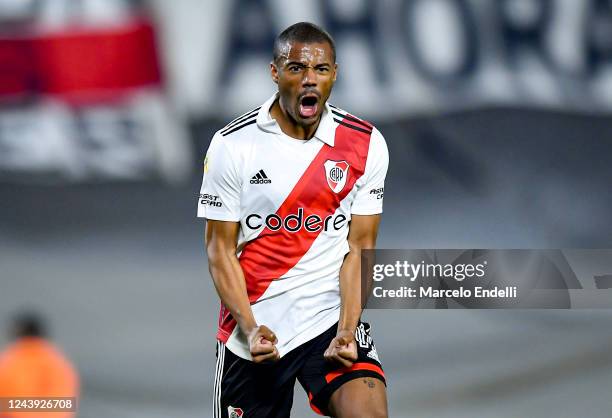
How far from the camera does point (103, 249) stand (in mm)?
5871

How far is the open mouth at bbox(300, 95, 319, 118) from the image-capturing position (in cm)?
390

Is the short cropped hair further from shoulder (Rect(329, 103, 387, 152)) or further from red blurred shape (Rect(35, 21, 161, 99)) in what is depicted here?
red blurred shape (Rect(35, 21, 161, 99))

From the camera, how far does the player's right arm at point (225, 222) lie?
155 inches

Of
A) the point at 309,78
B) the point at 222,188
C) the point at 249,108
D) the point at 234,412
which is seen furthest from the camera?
the point at 249,108

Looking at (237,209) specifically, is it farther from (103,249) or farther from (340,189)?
(103,249)

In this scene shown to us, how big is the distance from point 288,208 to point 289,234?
92 millimetres

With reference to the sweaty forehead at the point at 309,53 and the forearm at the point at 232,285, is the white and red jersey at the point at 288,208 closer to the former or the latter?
the forearm at the point at 232,285

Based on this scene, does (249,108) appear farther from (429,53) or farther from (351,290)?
(351,290)

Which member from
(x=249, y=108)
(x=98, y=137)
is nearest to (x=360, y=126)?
(x=249, y=108)

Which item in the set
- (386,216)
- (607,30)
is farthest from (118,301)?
(607,30)

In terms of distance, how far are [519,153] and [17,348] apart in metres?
2.70

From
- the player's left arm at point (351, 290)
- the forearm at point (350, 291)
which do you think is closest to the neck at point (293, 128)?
the player's left arm at point (351, 290)

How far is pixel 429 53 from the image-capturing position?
19.0ft

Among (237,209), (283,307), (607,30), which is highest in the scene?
(607,30)
